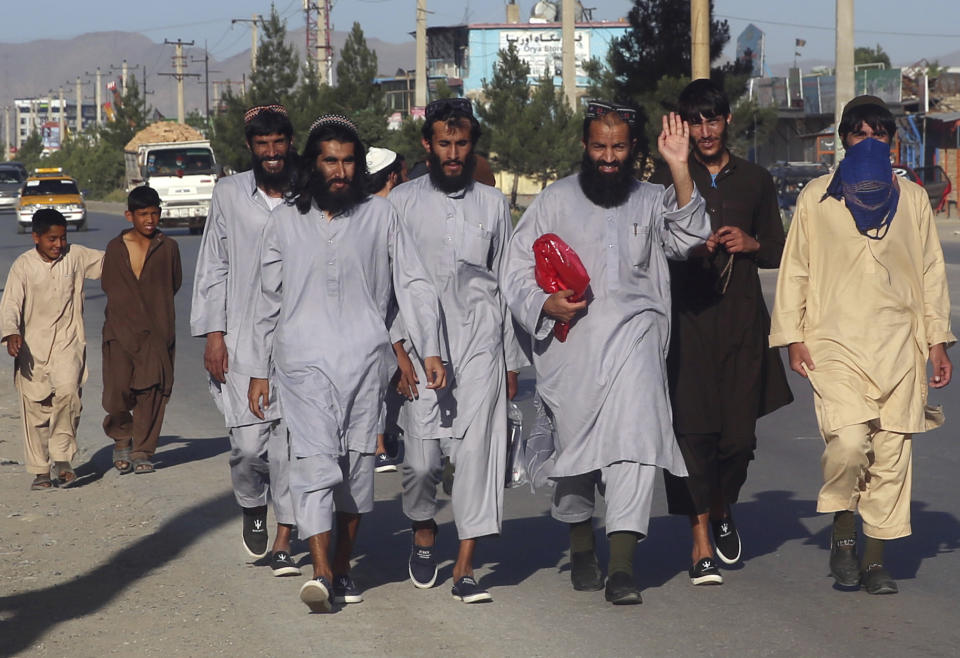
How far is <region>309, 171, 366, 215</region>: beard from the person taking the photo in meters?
5.45

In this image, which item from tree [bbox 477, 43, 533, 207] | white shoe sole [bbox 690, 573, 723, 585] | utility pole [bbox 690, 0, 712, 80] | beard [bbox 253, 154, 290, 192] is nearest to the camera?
white shoe sole [bbox 690, 573, 723, 585]

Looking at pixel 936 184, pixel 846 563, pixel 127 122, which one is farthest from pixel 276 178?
pixel 127 122

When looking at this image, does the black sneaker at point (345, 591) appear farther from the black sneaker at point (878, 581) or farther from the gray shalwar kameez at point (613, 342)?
the black sneaker at point (878, 581)

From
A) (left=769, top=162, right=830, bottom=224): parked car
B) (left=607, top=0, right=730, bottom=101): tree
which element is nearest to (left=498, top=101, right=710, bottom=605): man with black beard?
(left=607, top=0, right=730, bottom=101): tree

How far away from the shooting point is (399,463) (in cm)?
868

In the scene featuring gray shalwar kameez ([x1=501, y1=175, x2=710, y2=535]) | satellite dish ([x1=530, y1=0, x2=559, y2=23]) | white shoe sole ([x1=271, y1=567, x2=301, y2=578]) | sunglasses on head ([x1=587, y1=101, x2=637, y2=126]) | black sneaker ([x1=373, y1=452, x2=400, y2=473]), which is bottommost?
black sneaker ([x1=373, y1=452, x2=400, y2=473])

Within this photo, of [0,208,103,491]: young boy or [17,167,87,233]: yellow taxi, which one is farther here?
[17,167,87,233]: yellow taxi

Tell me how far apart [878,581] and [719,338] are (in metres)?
1.07

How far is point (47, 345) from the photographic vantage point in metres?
8.20

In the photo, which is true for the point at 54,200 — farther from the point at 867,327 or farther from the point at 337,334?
the point at 867,327

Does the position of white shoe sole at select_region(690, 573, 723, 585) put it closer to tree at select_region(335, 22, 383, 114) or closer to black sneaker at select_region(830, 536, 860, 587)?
black sneaker at select_region(830, 536, 860, 587)

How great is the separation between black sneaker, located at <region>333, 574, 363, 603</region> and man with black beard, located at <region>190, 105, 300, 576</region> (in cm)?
44

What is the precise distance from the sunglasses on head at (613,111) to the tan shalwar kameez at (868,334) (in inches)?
27.5

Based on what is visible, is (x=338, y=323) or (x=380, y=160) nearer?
(x=338, y=323)
